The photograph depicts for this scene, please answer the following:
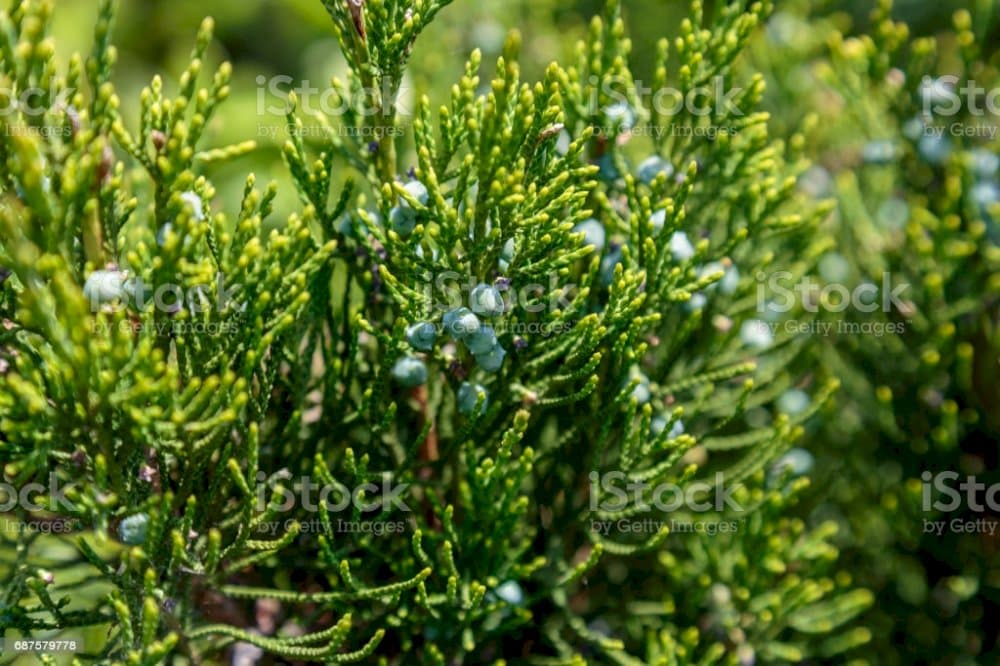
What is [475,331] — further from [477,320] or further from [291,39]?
[291,39]

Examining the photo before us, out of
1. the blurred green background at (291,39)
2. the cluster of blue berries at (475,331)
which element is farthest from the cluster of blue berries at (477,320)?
the blurred green background at (291,39)

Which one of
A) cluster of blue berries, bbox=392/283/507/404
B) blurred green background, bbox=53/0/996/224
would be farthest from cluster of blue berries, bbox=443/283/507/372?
blurred green background, bbox=53/0/996/224

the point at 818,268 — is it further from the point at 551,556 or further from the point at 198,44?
Result: the point at 198,44

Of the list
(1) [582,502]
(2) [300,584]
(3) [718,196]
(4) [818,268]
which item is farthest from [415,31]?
(4) [818,268]

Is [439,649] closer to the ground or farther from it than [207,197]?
closer to the ground

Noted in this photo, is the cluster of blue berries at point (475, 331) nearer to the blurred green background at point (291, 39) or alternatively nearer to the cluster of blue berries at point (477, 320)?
the cluster of blue berries at point (477, 320)

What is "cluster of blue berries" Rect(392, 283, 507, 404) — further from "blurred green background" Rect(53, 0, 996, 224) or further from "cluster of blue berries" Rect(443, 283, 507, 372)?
"blurred green background" Rect(53, 0, 996, 224)

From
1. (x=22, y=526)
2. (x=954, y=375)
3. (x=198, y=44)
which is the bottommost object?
(x=22, y=526)

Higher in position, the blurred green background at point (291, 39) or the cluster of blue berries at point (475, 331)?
the blurred green background at point (291, 39)

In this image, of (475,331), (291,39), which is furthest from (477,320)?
(291,39)

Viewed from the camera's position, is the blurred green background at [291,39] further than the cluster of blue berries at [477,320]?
Yes

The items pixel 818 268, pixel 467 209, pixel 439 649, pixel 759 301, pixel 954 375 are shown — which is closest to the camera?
pixel 467 209
